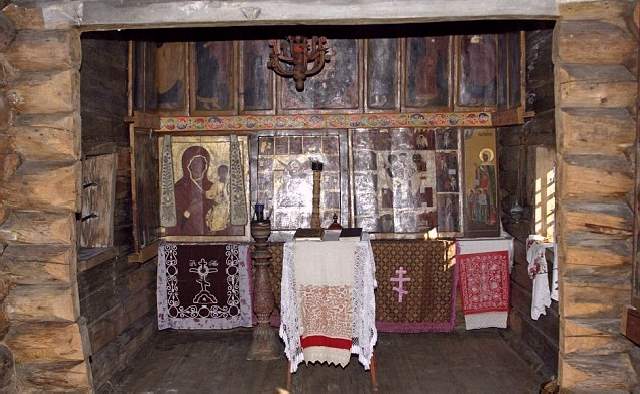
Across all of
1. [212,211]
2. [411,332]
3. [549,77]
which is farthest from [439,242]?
[212,211]

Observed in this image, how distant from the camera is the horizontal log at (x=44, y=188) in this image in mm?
4535

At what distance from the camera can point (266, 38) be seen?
729 cm

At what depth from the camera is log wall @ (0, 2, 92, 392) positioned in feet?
14.8

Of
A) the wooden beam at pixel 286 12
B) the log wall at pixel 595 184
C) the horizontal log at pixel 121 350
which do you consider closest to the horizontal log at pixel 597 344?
the log wall at pixel 595 184

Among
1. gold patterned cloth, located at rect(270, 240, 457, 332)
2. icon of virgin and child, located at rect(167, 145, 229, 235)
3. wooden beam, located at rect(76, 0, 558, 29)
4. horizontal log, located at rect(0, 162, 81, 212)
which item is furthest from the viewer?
icon of virgin and child, located at rect(167, 145, 229, 235)

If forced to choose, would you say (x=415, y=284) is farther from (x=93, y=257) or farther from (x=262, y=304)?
(x=93, y=257)

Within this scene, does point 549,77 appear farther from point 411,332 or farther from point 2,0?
point 2,0

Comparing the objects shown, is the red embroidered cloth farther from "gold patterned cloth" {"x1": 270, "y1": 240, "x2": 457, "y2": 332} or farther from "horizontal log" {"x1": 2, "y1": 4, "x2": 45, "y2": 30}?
"horizontal log" {"x1": 2, "y1": 4, "x2": 45, "y2": 30}

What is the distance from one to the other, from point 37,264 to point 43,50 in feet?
5.02

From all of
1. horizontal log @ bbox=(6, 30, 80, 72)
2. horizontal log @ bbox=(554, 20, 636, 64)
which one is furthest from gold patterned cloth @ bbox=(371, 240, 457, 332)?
horizontal log @ bbox=(6, 30, 80, 72)

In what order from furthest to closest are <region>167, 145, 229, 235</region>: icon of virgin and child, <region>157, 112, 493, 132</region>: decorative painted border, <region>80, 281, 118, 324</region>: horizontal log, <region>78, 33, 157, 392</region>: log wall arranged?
<region>167, 145, 229, 235</region>: icon of virgin and child → <region>157, 112, 493, 132</region>: decorative painted border → <region>78, 33, 157, 392</region>: log wall → <region>80, 281, 118, 324</region>: horizontal log

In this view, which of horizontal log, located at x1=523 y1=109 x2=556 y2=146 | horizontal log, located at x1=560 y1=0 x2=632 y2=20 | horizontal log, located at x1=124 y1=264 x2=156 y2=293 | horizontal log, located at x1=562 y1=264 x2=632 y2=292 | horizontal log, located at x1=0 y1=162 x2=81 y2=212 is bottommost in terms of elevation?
horizontal log, located at x1=124 y1=264 x2=156 y2=293

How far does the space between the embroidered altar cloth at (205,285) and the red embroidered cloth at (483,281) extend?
2446mm

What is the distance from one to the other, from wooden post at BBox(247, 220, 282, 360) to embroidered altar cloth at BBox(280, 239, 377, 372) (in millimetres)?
920
